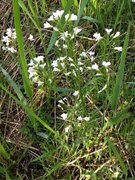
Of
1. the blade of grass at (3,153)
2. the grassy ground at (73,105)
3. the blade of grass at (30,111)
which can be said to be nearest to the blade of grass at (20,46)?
the grassy ground at (73,105)

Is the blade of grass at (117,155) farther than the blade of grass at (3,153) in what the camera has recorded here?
No

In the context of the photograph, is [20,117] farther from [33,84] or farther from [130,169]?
[130,169]

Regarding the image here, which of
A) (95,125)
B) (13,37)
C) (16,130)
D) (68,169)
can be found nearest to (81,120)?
(95,125)

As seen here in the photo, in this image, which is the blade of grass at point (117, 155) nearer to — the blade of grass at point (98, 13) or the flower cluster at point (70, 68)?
the flower cluster at point (70, 68)

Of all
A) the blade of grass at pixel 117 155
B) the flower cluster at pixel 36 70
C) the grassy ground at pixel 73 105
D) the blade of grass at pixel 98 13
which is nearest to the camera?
the blade of grass at pixel 117 155

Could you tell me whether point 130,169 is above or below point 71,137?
below

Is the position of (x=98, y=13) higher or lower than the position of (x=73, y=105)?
higher

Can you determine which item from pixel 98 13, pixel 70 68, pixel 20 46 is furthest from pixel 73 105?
pixel 98 13

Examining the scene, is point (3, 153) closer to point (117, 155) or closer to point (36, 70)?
point (36, 70)
